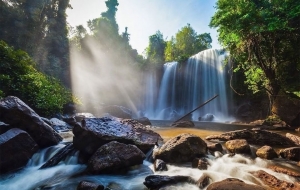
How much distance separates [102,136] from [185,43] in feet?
136

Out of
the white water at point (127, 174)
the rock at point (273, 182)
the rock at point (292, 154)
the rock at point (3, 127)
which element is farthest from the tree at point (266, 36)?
the rock at point (3, 127)

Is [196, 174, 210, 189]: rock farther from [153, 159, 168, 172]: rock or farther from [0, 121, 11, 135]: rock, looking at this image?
[0, 121, 11, 135]: rock

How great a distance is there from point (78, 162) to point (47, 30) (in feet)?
77.3

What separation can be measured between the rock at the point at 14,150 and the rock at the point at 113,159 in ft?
6.63

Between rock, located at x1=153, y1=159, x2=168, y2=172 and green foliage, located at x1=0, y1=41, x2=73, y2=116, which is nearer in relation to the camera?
rock, located at x1=153, y1=159, x2=168, y2=172

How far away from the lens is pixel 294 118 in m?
10.9

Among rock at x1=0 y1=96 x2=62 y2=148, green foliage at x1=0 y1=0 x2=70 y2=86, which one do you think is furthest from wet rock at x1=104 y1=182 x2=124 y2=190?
green foliage at x1=0 y1=0 x2=70 y2=86

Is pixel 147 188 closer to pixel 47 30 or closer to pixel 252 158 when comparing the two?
pixel 252 158

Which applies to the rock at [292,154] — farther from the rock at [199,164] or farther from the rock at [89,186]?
the rock at [89,186]

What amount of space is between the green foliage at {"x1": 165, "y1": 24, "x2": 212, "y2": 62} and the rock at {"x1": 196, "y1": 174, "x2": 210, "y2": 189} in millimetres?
39757

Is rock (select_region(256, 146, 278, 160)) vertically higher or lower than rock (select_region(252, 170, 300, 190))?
higher

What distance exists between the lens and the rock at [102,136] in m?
5.41

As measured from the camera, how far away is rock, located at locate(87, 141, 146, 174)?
4.45m

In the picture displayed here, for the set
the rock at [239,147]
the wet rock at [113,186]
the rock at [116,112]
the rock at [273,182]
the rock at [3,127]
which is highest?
the rock at [116,112]
